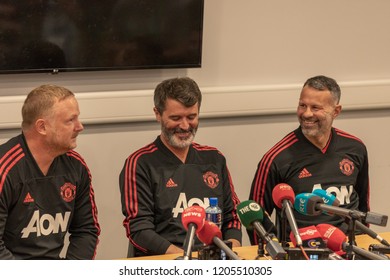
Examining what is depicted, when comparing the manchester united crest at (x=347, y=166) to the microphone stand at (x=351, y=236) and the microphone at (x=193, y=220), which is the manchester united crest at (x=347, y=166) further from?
the microphone at (x=193, y=220)

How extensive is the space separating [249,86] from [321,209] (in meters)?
2.26

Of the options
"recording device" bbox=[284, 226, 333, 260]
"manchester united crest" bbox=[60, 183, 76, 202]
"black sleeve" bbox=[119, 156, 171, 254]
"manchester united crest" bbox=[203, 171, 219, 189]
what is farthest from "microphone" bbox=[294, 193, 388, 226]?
"manchester united crest" bbox=[60, 183, 76, 202]

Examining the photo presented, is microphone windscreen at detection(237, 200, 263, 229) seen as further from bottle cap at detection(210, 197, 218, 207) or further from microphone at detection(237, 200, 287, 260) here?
bottle cap at detection(210, 197, 218, 207)

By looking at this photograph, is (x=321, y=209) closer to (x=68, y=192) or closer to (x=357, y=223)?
(x=357, y=223)

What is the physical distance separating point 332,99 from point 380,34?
1247mm

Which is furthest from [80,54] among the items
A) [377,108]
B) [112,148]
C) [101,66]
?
[377,108]

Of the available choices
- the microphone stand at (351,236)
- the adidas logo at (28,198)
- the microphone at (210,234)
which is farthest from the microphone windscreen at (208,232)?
the adidas logo at (28,198)

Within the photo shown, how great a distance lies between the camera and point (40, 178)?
12.5 ft

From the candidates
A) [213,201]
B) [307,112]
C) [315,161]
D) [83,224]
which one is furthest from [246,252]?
[307,112]

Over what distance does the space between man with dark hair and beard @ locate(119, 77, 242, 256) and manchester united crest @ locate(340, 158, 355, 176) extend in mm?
663

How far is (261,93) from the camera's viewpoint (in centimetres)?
527

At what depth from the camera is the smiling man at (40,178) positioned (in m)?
3.75

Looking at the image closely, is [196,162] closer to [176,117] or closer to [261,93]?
[176,117]

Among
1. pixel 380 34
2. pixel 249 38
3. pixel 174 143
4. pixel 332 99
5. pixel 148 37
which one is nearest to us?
pixel 174 143
